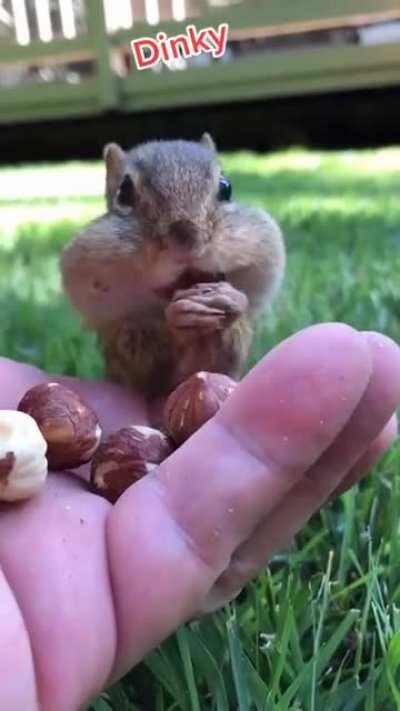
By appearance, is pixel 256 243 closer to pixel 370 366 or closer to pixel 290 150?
pixel 370 366

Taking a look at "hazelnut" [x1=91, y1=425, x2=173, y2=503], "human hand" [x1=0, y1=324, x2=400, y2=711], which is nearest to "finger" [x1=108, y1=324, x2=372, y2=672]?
"human hand" [x1=0, y1=324, x2=400, y2=711]

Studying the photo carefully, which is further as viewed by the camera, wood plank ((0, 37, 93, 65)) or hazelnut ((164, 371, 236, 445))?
wood plank ((0, 37, 93, 65))

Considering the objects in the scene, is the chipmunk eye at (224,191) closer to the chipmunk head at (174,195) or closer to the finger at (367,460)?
the chipmunk head at (174,195)

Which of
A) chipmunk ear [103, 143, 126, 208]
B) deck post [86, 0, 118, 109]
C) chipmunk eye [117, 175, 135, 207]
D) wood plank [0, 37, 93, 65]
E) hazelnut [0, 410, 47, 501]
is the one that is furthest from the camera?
wood plank [0, 37, 93, 65]

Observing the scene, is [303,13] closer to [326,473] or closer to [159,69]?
[159,69]

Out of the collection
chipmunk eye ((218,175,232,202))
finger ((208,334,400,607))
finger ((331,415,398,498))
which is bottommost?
finger ((331,415,398,498))

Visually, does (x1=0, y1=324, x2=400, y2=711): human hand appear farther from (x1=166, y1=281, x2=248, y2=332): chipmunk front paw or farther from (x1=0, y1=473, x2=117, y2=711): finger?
(x1=166, y1=281, x2=248, y2=332): chipmunk front paw

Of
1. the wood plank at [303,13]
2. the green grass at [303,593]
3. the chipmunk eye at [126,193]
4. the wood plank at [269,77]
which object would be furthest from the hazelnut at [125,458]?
the wood plank at [269,77]
